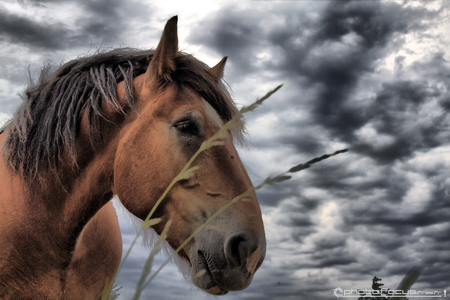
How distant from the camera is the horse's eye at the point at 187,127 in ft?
7.77

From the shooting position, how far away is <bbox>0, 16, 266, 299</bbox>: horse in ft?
7.30

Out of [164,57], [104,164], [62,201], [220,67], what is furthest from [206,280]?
[220,67]

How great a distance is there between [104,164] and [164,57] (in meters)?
0.90

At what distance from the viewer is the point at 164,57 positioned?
8.54 feet

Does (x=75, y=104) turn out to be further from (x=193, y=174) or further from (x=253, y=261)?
(x=253, y=261)

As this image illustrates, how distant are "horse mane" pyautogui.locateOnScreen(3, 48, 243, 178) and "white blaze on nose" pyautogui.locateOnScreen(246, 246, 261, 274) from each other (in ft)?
3.54

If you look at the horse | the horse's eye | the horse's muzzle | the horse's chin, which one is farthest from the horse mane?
the horse's chin

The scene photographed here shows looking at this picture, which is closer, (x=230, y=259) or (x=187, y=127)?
(x=230, y=259)

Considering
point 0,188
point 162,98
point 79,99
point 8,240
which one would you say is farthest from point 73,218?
point 162,98

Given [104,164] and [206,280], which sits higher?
[104,164]

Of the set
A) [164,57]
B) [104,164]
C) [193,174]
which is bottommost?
[193,174]

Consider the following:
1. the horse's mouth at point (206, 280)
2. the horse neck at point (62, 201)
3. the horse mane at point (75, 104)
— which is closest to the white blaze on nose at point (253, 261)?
the horse's mouth at point (206, 280)

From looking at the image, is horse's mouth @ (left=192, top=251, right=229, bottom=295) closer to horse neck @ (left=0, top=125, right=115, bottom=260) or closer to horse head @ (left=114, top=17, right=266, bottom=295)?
horse head @ (left=114, top=17, right=266, bottom=295)

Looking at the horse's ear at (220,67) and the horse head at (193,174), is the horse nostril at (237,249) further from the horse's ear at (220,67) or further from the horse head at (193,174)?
the horse's ear at (220,67)
